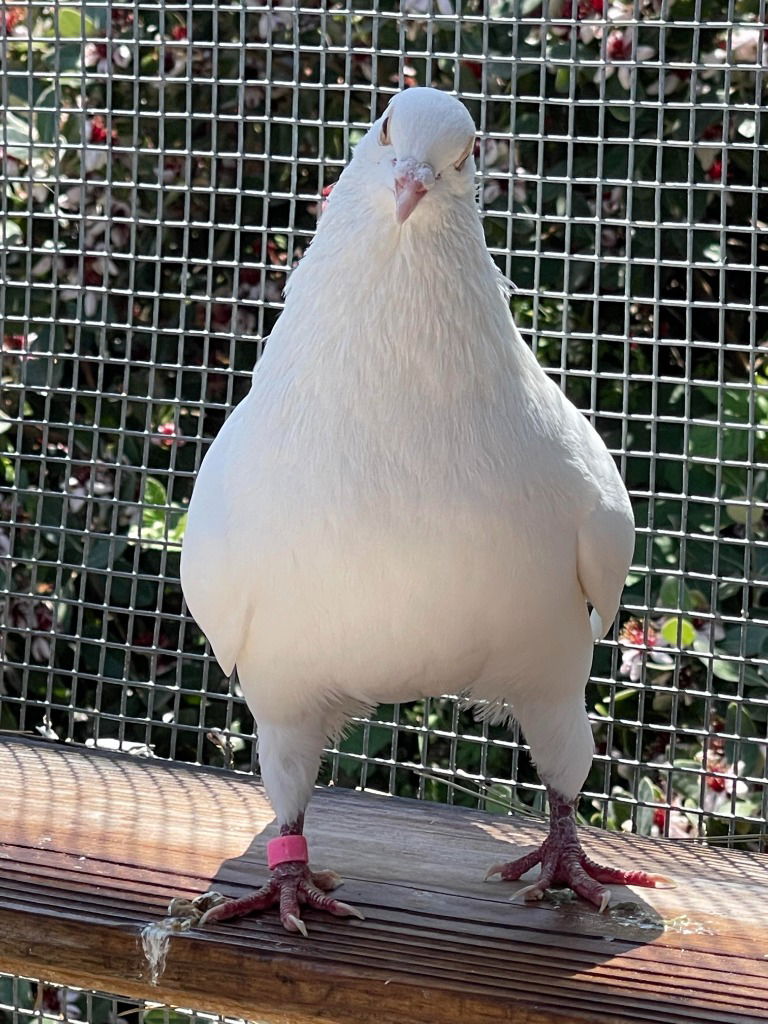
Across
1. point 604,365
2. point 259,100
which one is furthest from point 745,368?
point 259,100

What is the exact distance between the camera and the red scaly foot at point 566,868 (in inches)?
60.9

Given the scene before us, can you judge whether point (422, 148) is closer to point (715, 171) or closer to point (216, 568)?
point (216, 568)

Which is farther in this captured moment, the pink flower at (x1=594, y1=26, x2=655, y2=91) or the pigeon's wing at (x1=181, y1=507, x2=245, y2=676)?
the pink flower at (x1=594, y1=26, x2=655, y2=91)

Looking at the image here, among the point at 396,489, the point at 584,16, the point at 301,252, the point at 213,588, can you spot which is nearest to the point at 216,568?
the point at 213,588

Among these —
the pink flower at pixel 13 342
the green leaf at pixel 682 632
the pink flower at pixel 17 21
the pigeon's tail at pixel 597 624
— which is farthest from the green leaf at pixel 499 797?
the pink flower at pixel 17 21

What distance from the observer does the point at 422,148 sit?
1265 millimetres

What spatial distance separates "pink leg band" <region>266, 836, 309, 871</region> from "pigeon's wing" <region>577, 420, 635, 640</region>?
414 millimetres

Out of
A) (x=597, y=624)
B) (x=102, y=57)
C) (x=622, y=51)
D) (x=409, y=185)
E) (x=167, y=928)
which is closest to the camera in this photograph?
(x=409, y=185)

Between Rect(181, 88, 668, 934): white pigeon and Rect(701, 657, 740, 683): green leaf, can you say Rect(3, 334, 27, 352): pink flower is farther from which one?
Rect(701, 657, 740, 683): green leaf

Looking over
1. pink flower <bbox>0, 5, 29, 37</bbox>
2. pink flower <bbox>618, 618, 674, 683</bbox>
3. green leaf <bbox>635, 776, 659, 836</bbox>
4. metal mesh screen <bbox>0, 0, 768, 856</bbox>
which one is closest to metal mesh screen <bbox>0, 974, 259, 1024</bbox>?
metal mesh screen <bbox>0, 0, 768, 856</bbox>

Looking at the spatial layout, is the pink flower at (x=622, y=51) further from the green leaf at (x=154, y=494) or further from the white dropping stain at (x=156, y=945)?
the white dropping stain at (x=156, y=945)

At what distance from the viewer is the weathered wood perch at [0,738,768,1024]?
127 cm

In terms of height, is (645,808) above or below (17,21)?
below

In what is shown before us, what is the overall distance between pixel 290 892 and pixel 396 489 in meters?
0.45
